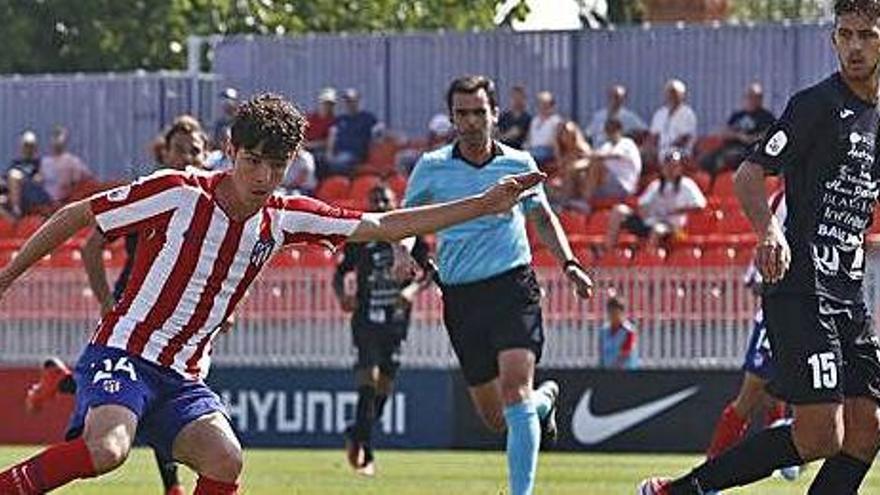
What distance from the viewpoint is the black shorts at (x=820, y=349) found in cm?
1111

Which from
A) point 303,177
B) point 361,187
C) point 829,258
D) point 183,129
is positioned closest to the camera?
point 829,258

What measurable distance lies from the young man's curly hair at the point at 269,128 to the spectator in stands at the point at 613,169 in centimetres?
1625

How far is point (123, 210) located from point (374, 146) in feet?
62.4

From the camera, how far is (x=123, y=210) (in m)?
10.7

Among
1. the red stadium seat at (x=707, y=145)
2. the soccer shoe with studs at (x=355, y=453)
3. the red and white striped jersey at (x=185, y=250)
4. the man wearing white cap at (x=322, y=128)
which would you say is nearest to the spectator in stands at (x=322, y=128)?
the man wearing white cap at (x=322, y=128)

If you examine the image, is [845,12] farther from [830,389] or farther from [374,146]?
[374,146]

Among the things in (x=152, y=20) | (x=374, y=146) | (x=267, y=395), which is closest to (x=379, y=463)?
(x=267, y=395)

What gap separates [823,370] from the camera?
11.1 meters

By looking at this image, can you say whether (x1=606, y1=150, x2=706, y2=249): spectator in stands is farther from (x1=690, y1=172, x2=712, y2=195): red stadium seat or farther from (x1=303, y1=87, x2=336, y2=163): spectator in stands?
(x1=303, y1=87, x2=336, y2=163): spectator in stands

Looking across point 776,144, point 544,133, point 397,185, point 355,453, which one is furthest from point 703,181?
point 776,144

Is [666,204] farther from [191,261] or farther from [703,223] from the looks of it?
[191,261]

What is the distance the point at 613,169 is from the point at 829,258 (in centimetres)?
1577

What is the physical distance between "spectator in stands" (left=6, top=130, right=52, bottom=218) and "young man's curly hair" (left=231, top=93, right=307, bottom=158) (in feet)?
64.8

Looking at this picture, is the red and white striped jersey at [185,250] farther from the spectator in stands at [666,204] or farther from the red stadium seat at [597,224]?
the red stadium seat at [597,224]
